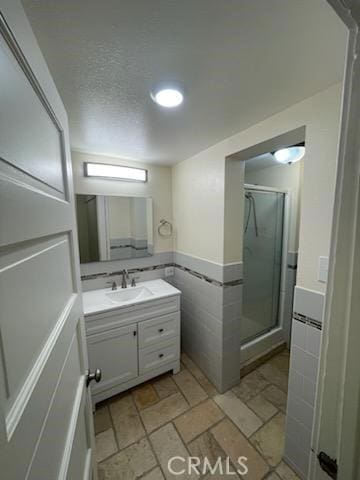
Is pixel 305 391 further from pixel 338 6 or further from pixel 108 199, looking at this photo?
pixel 108 199

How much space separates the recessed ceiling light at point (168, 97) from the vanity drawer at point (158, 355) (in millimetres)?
1840

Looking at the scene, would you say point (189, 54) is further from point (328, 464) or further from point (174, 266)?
point (174, 266)

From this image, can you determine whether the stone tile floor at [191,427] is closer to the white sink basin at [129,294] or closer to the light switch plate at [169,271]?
the white sink basin at [129,294]

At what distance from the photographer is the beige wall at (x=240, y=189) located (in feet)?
3.22

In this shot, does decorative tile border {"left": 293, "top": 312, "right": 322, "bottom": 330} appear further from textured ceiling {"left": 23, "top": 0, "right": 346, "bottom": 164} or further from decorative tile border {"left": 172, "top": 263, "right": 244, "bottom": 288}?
textured ceiling {"left": 23, "top": 0, "right": 346, "bottom": 164}

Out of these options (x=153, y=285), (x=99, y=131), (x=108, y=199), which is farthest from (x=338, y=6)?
(x=153, y=285)

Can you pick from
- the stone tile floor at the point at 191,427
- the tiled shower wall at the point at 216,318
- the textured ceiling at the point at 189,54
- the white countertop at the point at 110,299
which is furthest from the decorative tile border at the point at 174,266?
the textured ceiling at the point at 189,54

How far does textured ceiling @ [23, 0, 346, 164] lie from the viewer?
601 mm

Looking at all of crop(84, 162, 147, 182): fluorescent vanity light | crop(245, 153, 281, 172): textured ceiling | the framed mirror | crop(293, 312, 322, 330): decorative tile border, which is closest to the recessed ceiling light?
crop(84, 162, 147, 182): fluorescent vanity light

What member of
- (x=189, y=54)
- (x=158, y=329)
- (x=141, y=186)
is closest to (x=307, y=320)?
(x=158, y=329)

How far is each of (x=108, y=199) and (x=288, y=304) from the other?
7.85 ft

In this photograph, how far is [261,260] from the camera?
2314 millimetres

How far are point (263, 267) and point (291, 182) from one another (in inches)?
41.7

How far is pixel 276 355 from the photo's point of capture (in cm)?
220
